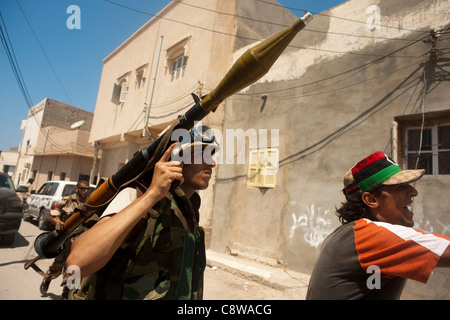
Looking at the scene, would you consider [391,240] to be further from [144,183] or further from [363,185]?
[144,183]

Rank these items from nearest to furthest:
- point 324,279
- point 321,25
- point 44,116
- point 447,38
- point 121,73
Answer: point 324,279 < point 447,38 < point 321,25 < point 121,73 < point 44,116

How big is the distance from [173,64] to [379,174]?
9.56 m

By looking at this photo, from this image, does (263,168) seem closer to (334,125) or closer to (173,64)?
(334,125)

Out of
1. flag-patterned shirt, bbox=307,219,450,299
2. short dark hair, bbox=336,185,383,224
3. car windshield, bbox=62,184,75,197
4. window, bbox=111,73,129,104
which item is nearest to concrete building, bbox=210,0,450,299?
short dark hair, bbox=336,185,383,224

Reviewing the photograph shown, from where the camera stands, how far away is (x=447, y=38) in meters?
4.18

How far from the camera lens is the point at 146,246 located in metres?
1.24

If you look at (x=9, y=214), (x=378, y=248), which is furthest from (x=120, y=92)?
(x=378, y=248)

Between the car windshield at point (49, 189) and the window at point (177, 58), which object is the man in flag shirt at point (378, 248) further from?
the car windshield at point (49, 189)

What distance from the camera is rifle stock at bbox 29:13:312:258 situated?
128 centimetres

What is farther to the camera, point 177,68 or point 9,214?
point 177,68

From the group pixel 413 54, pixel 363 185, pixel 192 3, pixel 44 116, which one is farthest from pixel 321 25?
pixel 44 116

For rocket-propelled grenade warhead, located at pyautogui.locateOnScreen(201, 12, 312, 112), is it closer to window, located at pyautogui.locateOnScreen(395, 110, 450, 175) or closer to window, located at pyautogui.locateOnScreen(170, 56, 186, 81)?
window, located at pyautogui.locateOnScreen(395, 110, 450, 175)

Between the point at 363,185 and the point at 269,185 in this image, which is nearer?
the point at 363,185
